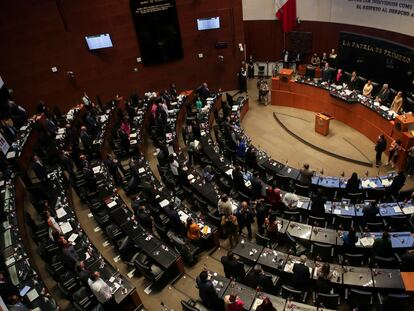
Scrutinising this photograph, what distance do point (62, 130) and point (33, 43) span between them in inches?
191

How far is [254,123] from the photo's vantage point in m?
18.5

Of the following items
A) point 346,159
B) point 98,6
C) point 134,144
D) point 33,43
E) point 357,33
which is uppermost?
→ point 98,6

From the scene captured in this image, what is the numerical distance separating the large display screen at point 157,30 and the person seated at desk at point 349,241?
1463 cm

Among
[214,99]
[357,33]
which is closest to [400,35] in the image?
[357,33]

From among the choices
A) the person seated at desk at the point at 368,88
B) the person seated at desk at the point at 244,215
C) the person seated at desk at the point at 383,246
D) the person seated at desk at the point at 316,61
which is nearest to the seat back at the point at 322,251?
the person seated at desk at the point at 383,246

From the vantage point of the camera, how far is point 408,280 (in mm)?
8367

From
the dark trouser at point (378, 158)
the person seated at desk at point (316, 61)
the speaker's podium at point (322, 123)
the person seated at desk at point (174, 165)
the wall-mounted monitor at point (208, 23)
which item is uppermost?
the wall-mounted monitor at point (208, 23)

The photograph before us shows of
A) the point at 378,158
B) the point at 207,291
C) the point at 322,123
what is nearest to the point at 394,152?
the point at 378,158

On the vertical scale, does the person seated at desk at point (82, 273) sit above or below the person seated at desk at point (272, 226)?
above

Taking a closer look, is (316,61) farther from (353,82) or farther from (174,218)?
(174,218)

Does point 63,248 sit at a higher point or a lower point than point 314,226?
higher

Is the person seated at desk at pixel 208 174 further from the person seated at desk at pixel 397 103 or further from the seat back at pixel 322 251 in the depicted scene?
the person seated at desk at pixel 397 103

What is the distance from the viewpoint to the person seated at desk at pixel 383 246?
29.2 ft

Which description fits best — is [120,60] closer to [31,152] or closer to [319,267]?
[31,152]
